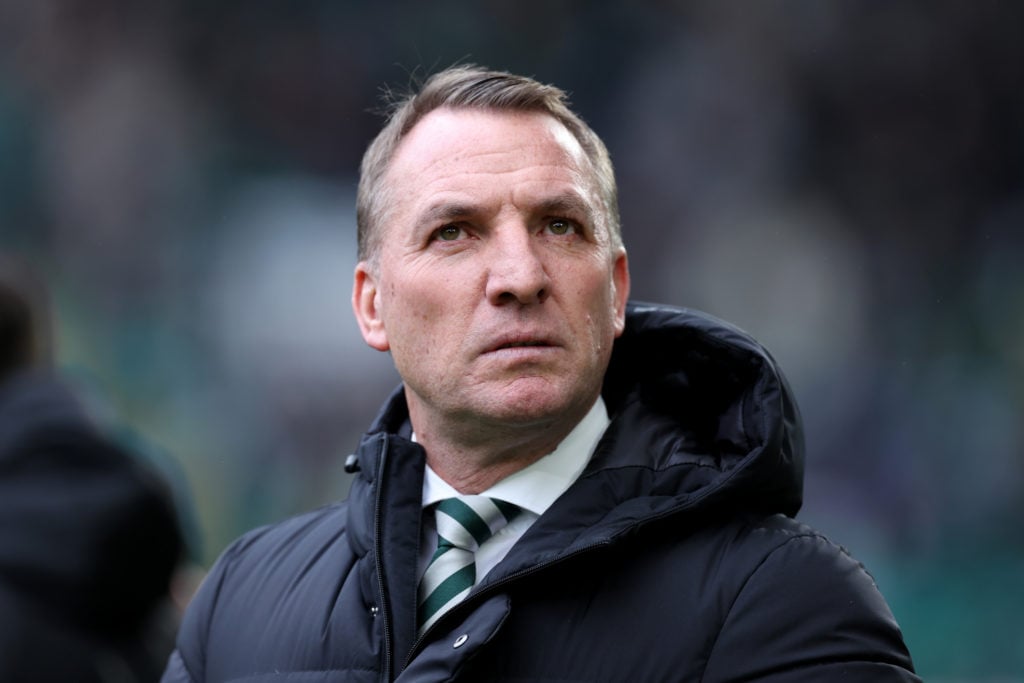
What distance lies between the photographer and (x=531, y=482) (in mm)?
1971

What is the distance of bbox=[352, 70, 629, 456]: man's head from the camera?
192 centimetres

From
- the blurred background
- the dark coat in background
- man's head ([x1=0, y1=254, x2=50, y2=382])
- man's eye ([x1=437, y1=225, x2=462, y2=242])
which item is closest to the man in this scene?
man's eye ([x1=437, y1=225, x2=462, y2=242])

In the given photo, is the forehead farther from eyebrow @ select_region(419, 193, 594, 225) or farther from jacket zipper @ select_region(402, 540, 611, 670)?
jacket zipper @ select_region(402, 540, 611, 670)

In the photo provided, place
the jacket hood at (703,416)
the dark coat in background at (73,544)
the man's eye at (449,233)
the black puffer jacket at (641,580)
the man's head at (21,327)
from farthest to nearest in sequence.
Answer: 1. the man's head at (21,327)
2. the dark coat in background at (73,544)
3. the man's eye at (449,233)
4. the jacket hood at (703,416)
5. the black puffer jacket at (641,580)

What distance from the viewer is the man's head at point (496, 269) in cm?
192

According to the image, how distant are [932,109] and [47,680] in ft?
20.1

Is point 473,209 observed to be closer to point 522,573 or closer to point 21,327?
point 522,573

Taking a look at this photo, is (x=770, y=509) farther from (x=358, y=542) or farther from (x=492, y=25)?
(x=492, y=25)

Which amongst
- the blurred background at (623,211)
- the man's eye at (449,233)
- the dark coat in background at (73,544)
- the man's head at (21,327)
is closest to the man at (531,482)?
the man's eye at (449,233)

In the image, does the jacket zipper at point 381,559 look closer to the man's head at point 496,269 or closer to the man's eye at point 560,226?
the man's head at point 496,269

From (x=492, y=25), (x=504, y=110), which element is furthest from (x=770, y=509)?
(x=492, y=25)

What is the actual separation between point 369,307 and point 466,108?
0.42 metres

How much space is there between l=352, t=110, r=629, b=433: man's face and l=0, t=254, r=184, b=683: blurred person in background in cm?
83

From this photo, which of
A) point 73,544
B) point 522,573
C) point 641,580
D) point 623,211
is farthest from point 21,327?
point 623,211
